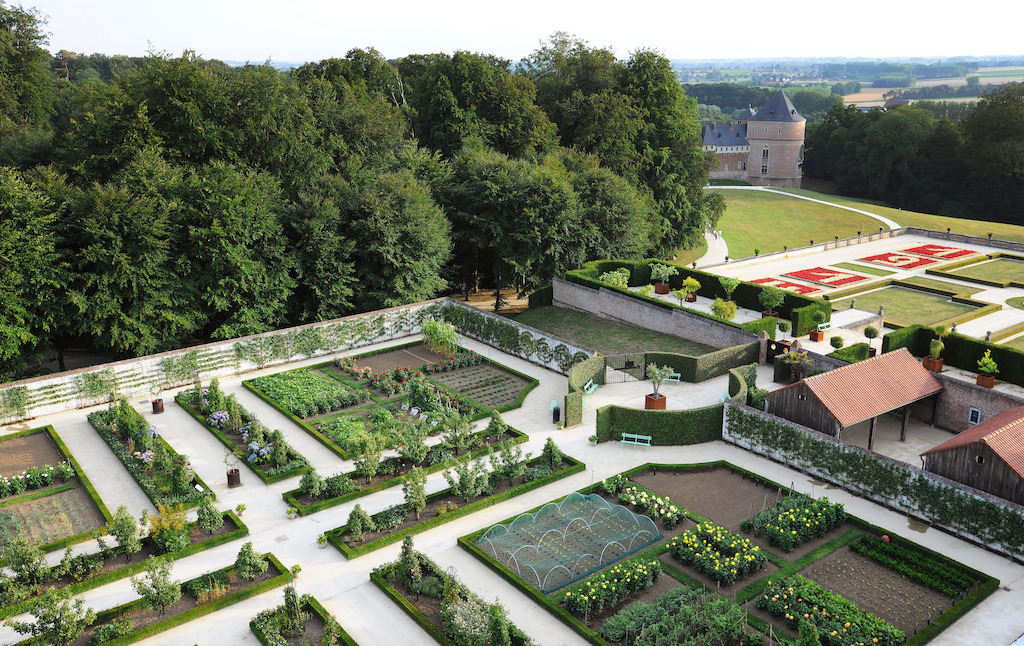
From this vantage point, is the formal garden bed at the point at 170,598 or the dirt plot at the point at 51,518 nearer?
the formal garden bed at the point at 170,598

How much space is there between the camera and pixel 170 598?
53.6 ft

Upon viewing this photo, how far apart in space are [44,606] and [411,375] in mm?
16537

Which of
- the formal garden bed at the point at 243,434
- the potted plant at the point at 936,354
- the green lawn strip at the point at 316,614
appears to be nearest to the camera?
the green lawn strip at the point at 316,614

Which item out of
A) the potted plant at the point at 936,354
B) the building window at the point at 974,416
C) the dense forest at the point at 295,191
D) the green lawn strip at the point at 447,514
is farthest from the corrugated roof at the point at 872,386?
the dense forest at the point at 295,191

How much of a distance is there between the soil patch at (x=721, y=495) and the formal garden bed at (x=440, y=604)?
23.5 feet

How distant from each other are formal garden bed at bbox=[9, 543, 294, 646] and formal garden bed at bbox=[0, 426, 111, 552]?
358 cm

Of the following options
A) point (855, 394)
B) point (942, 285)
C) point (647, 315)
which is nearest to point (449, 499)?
point (855, 394)

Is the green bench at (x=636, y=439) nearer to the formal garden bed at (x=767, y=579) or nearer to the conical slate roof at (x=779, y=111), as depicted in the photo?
the formal garden bed at (x=767, y=579)

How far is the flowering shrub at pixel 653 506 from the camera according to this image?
785 inches

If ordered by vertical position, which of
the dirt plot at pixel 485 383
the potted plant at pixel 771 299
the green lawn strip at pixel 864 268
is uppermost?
the potted plant at pixel 771 299

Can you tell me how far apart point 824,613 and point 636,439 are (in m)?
9.55

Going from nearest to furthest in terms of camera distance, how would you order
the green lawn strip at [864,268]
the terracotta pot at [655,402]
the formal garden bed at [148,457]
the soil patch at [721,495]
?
the soil patch at [721,495]
the formal garden bed at [148,457]
the terracotta pot at [655,402]
the green lawn strip at [864,268]

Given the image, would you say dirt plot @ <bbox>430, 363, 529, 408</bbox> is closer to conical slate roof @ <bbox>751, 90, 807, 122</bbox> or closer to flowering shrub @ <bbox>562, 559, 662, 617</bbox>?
flowering shrub @ <bbox>562, 559, 662, 617</bbox>

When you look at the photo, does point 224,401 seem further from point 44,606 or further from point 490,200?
point 490,200
